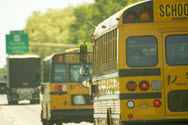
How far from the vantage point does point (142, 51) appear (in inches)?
433

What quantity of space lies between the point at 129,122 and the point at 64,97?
8804 millimetres

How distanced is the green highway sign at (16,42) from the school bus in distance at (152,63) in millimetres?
56897

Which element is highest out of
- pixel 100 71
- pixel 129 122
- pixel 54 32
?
pixel 54 32

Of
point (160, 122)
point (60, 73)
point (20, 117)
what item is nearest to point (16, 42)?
point (20, 117)

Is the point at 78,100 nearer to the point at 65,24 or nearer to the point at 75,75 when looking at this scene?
the point at 75,75

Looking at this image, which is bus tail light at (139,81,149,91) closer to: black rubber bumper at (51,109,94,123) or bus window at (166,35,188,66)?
bus window at (166,35,188,66)

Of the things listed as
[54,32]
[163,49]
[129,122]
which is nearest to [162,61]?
[163,49]

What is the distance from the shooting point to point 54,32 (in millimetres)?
121688

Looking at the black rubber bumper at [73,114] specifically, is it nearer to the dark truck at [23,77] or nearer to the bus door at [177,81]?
the bus door at [177,81]

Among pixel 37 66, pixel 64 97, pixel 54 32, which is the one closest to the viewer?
pixel 64 97

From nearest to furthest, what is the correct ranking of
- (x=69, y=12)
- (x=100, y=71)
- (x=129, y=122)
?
(x=129, y=122) → (x=100, y=71) → (x=69, y=12)

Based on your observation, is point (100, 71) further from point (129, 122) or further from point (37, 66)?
point (37, 66)

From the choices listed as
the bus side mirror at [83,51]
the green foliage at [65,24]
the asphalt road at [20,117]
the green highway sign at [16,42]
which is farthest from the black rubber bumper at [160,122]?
the green foliage at [65,24]

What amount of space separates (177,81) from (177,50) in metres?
0.50
